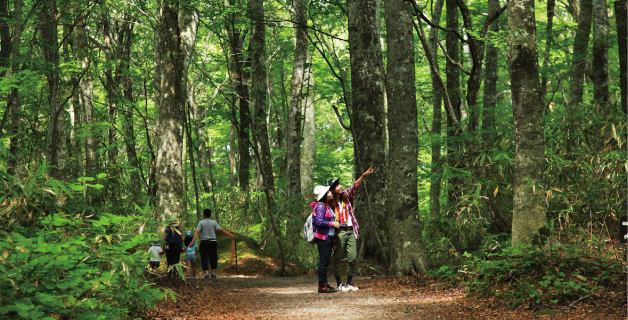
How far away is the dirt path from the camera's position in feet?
18.5

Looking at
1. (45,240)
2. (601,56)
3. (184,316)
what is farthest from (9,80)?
(601,56)

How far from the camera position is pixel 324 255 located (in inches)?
328

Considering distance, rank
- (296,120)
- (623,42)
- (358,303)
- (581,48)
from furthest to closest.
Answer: (296,120) < (581,48) < (623,42) < (358,303)

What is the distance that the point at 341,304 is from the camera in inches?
267

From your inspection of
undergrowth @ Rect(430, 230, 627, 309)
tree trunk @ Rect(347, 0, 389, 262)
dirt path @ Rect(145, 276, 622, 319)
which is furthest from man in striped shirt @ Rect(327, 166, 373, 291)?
tree trunk @ Rect(347, 0, 389, 262)

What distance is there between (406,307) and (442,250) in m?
3.28

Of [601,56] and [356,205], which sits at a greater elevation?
[601,56]

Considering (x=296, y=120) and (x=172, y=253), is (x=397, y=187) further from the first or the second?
(x=296, y=120)

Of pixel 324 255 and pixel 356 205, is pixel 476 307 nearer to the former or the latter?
pixel 324 255

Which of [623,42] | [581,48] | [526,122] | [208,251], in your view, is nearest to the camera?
[526,122]

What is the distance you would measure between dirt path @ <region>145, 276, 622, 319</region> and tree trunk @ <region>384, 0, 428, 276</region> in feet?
1.89

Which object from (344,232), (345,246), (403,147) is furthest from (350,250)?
(403,147)

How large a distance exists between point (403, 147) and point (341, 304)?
339 centimetres

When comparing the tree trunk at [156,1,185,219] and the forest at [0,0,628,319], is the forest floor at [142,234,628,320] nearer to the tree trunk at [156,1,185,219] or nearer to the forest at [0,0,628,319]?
the forest at [0,0,628,319]
